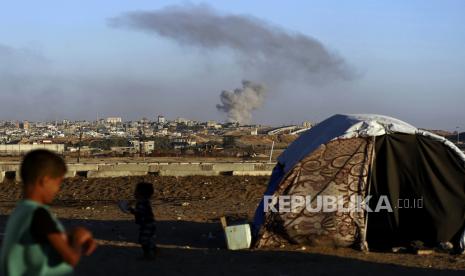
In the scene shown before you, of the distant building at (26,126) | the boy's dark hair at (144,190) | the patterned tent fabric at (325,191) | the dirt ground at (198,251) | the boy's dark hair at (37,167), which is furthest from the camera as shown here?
the distant building at (26,126)

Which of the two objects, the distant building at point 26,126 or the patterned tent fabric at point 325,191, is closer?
the patterned tent fabric at point 325,191

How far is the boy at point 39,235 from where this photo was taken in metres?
4.25

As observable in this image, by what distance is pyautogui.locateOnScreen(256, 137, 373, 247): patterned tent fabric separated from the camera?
11922 millimetres

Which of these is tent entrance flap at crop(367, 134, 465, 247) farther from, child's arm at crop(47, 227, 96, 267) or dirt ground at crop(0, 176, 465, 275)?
child's arm at crop(47, 227, 96, 267)

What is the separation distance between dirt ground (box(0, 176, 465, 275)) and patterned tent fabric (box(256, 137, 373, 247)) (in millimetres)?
268

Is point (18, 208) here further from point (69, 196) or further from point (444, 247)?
point (69, 196)

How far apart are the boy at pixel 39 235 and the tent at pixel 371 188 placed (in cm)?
792

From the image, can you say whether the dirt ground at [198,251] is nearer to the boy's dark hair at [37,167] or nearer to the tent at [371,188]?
the tent at [371,188]

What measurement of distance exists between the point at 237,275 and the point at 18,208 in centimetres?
595

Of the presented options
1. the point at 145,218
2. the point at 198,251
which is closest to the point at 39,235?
the point at 145,218

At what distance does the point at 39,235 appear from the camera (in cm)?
426

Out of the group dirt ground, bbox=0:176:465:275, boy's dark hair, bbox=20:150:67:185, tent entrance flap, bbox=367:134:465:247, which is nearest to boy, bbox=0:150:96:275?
boy's dark hair, bbox=20:150:67:185

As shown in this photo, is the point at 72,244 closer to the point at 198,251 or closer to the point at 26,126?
the point at 198,251

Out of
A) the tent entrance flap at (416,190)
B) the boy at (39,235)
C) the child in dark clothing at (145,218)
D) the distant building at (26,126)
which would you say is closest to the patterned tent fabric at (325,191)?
the tent entrance flap at (416,190)
